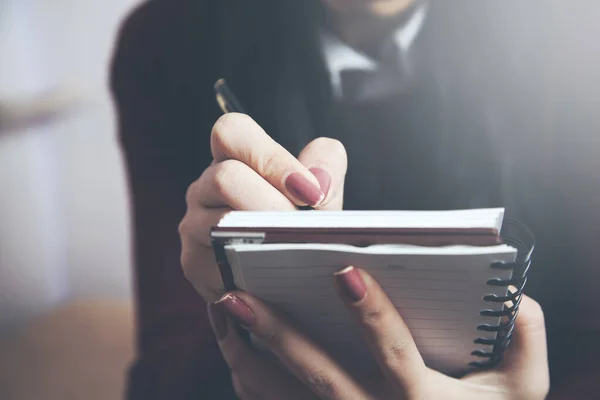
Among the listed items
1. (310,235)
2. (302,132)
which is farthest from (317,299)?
(302,132)

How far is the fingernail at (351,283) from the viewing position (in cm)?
25

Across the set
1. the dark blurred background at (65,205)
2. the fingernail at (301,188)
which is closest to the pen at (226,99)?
the fingernail at (301,188)

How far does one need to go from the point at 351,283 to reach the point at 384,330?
4 cm

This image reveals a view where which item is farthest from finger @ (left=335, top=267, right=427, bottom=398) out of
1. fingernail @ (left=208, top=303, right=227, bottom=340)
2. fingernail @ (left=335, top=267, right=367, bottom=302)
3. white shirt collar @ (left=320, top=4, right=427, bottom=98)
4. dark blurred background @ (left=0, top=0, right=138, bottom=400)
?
dark blurred background @ (left=0, top=0, right=138, bottom=400)

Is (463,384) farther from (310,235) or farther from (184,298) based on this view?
(184,298)

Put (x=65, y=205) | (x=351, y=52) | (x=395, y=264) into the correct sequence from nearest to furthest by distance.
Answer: (x=395, y=264)
(x=351, y=52)
(x=65, y=205)

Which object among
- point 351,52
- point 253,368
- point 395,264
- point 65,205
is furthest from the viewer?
point 65,205

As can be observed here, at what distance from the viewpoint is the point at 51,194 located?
78 centimetres

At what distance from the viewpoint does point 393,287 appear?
26cm

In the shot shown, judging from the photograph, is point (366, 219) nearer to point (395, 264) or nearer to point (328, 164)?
point (395, 264)

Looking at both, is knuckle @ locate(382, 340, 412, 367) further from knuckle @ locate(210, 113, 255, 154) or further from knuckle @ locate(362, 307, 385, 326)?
knuckle @ locate(210, 113, 255, 154)

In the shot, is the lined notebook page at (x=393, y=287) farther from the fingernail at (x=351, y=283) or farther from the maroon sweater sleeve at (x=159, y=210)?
the maroon sweater sleeve at (x=159, y=210)

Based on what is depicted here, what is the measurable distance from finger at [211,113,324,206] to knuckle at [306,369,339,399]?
0.32ft

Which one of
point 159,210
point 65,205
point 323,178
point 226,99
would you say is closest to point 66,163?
point 65,205
